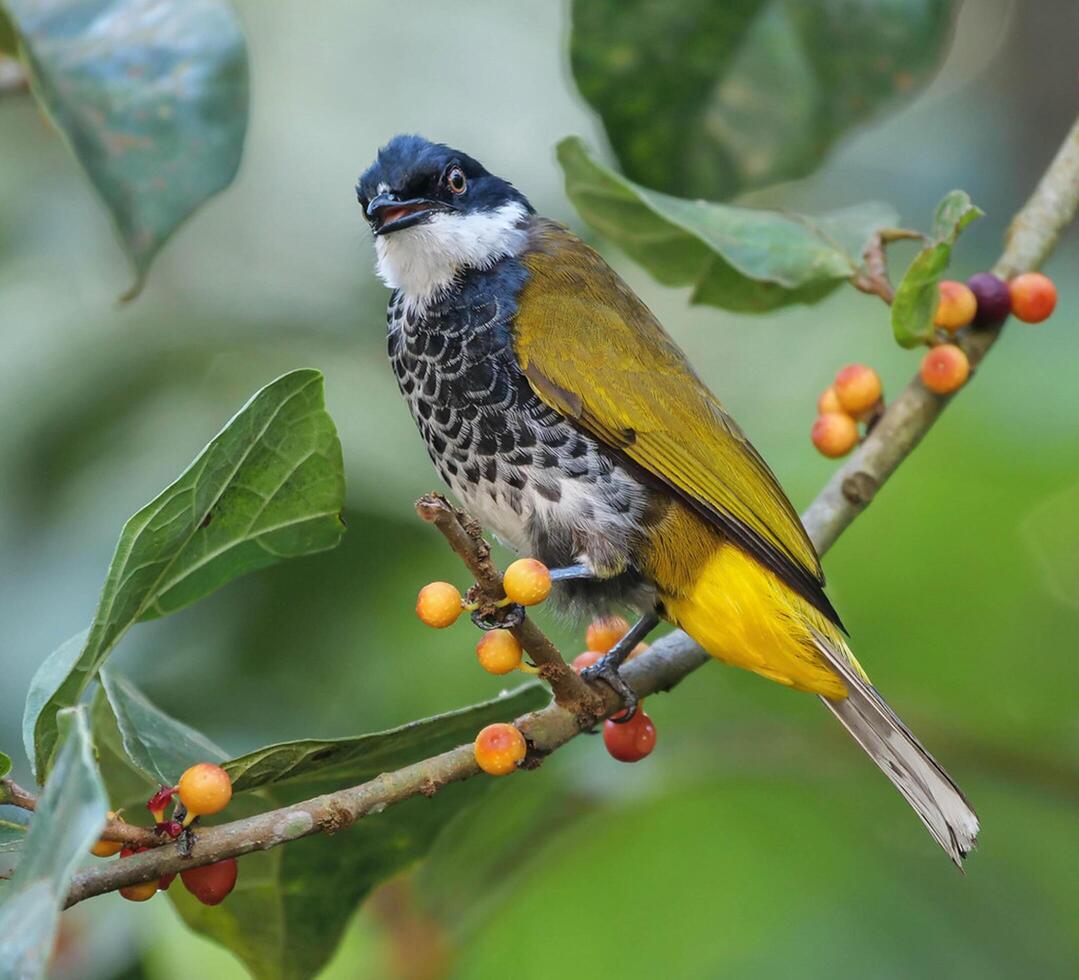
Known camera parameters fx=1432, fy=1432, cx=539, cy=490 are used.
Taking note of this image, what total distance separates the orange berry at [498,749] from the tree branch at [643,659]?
2cm

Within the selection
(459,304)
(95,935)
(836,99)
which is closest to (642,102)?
(836,99)

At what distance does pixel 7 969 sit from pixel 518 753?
719 millimetres

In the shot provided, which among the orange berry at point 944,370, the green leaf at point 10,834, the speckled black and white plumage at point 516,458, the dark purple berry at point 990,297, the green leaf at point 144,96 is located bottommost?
the speckled black and white plumage at point 516,458

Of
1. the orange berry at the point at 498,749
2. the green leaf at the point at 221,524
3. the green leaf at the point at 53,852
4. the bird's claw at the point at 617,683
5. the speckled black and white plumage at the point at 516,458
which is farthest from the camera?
the speckled black and white plumage at the point at 516,458

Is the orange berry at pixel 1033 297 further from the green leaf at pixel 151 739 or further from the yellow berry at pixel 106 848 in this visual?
the yellow berry at pixel 106 848

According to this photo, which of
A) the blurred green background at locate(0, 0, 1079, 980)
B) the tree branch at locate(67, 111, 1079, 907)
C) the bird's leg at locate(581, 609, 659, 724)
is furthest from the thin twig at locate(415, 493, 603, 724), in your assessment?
the blurred green background at locate(0, 0, 1079, 980)

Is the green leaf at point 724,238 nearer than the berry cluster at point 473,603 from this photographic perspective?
No

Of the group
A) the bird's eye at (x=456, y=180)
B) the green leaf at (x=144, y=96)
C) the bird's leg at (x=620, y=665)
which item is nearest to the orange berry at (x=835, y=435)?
the bird's leg at (x=620, y=665)

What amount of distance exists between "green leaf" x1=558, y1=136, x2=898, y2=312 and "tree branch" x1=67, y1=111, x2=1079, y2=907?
260mm

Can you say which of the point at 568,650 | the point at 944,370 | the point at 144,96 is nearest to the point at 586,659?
the point at 568,650

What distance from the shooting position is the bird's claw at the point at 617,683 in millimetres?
2197

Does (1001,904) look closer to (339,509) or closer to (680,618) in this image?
(680,618)

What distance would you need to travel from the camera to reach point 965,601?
2895mm

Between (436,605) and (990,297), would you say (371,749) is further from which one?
(990,297)
